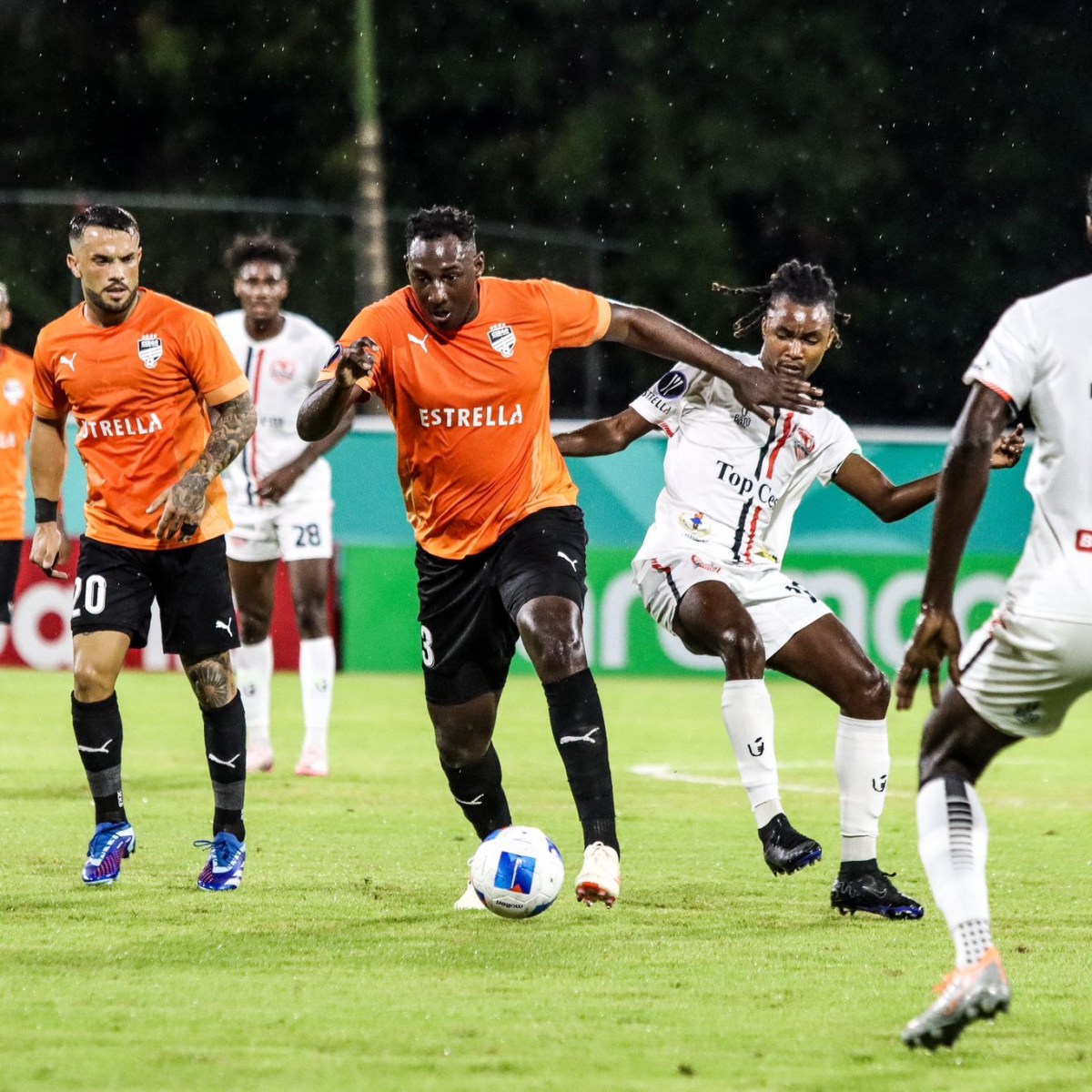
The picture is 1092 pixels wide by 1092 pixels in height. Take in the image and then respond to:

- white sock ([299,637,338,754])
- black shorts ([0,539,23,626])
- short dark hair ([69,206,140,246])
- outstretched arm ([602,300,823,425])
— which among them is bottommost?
white sock ([299,637,338,754])

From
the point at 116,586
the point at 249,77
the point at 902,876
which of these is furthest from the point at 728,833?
the point at 249,77

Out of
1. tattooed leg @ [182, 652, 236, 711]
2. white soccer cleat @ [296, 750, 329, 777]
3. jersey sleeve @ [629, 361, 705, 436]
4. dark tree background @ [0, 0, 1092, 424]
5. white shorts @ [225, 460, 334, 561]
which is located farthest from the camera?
dark tree background @ [0, 0, 1092, 424]

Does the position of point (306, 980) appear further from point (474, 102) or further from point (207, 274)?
point (474, 102)

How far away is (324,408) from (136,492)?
1094mm

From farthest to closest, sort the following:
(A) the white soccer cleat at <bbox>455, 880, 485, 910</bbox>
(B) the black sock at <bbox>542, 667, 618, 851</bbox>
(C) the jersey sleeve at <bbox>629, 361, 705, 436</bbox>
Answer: (C) the jersey sleeve at <bbox>629, 361, 705, 436</bbox> < (A) the white soccer cleat at <bbox>455, 880, 485, 910</bbox> < (B) the black sock at <bbox>542, 667, 618, 851</bbox>

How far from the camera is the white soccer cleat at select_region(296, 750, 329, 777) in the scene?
1027cm

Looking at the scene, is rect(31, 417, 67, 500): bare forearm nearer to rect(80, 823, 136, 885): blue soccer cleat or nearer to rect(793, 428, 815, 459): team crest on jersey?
rect(80, 823, 136, 885): blue soccer cleat

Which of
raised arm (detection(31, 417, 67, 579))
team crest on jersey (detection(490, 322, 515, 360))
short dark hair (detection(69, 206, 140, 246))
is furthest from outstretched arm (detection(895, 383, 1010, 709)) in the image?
raised arm (detection(31, 417, 67, 579))

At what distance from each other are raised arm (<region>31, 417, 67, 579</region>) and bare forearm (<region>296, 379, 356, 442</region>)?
132 cm

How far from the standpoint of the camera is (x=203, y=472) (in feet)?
22.6

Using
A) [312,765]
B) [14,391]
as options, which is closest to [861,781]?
[312,765]

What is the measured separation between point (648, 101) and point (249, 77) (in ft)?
21.6

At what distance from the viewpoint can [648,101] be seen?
3141 cm

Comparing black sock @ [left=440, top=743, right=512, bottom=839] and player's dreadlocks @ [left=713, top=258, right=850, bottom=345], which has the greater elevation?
player's dreadlocks @ [left=713, top=258, right=850, bottom=345]
